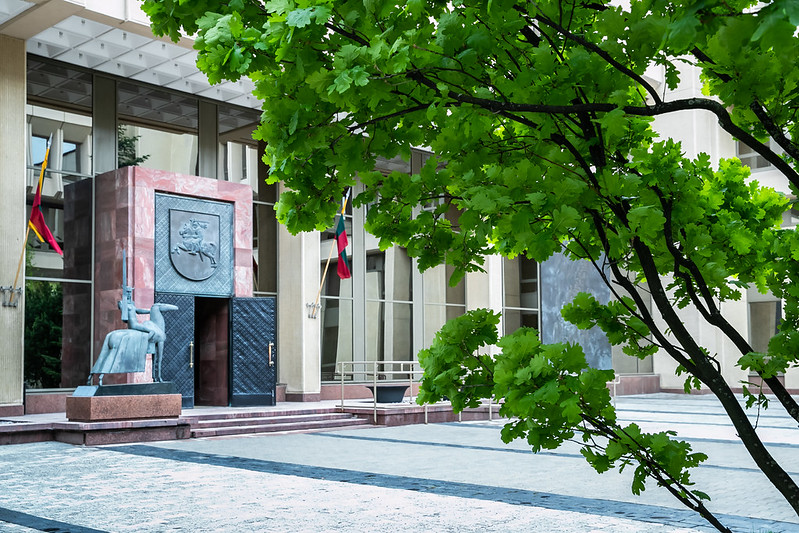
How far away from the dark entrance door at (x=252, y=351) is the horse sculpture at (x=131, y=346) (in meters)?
4.01

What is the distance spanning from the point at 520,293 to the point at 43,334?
1825cm

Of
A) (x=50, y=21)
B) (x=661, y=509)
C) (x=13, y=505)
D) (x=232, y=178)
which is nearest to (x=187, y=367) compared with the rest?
(x=232, y=178)

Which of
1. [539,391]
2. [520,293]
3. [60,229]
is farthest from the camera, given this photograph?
[520,293]

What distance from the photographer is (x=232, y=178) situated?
25.4m

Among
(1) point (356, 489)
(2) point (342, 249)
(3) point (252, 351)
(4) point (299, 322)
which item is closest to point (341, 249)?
(2) point (342, 249)

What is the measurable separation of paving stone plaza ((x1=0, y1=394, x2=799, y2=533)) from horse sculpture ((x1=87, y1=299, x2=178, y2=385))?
6.20 ft

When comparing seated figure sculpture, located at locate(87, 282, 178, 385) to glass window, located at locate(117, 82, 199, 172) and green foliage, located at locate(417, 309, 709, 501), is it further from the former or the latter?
green foliage, located at locate(417, 309, 709, 501)

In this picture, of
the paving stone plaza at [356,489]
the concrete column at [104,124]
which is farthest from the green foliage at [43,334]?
the paving stone plaza at [356,489]

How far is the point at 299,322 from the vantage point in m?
25.0

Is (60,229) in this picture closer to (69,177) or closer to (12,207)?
(69,177)

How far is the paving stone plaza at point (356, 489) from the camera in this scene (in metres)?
7.65

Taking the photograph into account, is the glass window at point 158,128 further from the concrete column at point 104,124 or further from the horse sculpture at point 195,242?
the horse sculpture at point 195,242

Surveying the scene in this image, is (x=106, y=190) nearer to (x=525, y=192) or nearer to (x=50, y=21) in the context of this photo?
(x=50, y=21)

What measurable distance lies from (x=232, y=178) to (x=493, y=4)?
77.6ft
